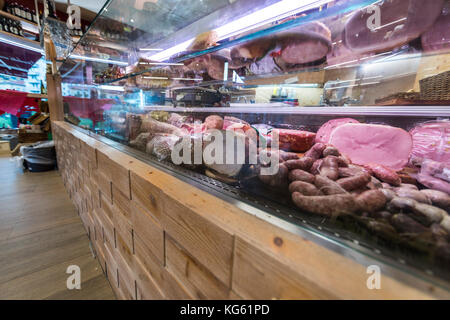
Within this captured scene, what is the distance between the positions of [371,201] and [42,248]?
2255mm

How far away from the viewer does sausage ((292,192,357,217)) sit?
36 centimetres

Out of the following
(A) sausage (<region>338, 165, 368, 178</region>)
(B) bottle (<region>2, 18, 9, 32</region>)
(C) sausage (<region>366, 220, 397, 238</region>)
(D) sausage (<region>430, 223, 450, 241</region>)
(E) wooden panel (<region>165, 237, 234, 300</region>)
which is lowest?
(E) wooden panel (<region>165, 237, 234, 300</region>)

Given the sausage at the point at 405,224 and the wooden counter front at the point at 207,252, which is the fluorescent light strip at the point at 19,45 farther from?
the sausage at the point at 405,224

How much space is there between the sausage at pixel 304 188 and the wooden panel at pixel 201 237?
19cm

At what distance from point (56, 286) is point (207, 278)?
4.77 ft

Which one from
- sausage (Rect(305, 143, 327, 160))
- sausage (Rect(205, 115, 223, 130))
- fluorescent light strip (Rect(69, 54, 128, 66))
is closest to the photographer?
sausage (Rect(305, 143, 327, 160))

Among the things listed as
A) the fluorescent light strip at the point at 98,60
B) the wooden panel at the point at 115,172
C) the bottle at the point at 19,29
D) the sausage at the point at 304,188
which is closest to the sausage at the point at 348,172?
the sausage at the point at 304,188

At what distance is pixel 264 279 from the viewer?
12.7 inches

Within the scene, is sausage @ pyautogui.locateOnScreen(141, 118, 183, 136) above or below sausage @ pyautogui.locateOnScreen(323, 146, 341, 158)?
above

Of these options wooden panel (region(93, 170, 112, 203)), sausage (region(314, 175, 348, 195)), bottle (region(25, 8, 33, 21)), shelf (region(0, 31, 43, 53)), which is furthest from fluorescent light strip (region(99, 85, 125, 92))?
bottle (region(25, 8, 33, 21))

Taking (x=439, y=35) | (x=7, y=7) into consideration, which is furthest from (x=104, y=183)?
(x=7, y=7)

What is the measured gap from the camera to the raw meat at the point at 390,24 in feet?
2.04

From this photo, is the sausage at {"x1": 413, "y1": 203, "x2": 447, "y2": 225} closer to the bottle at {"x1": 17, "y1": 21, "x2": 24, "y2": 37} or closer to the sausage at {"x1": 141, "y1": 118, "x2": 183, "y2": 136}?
the sausage at {"x1": 141, "y1": 118, "x2": 183, "y2": 136}

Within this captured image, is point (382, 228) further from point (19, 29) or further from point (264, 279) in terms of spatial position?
point (19, 29)
